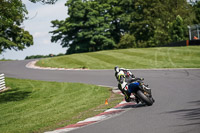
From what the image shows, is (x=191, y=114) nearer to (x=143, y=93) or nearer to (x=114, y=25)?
(x=143, y=93)

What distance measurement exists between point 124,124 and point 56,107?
15.9ft

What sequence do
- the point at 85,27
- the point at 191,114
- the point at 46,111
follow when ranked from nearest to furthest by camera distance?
1. the point at 191,114
2. the point at 46,111
3. the point at 85,27

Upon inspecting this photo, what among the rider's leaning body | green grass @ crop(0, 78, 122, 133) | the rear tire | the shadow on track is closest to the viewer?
the shadow on track

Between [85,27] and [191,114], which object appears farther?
[85,27]

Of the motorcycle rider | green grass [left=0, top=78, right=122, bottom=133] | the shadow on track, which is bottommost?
green grass [left=0, top=78, right=122, bottom=133]

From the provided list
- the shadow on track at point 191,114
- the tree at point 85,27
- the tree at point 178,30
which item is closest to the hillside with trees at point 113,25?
the tree at point 85,27

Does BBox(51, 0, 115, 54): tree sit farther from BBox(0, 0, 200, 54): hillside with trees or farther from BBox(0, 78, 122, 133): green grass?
BBox(0, 78, 122, 133): green grass

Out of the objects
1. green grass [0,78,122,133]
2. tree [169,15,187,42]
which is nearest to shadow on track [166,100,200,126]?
green grass [0,78,122,133]

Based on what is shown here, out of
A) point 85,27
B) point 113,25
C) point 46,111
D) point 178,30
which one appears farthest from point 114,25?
point 46,111

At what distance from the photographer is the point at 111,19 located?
68.9 meters

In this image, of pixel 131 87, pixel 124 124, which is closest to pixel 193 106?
pixel 131 87

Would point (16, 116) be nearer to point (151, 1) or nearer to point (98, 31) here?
point (98, 31)

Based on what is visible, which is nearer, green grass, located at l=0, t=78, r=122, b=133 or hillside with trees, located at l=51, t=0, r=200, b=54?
green grass, located at l=0, t=78, r=122, b=133

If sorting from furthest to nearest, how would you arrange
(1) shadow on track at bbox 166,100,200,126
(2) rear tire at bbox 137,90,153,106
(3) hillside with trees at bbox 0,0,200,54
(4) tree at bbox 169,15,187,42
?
(3) hillside with trees at bbox 0,0,200,54, (4) tree at bbox 169,15,187,42, (2) rear tire at bbox 137,90,153,106, (1) shadow on track at bbox 166,100,200,126
